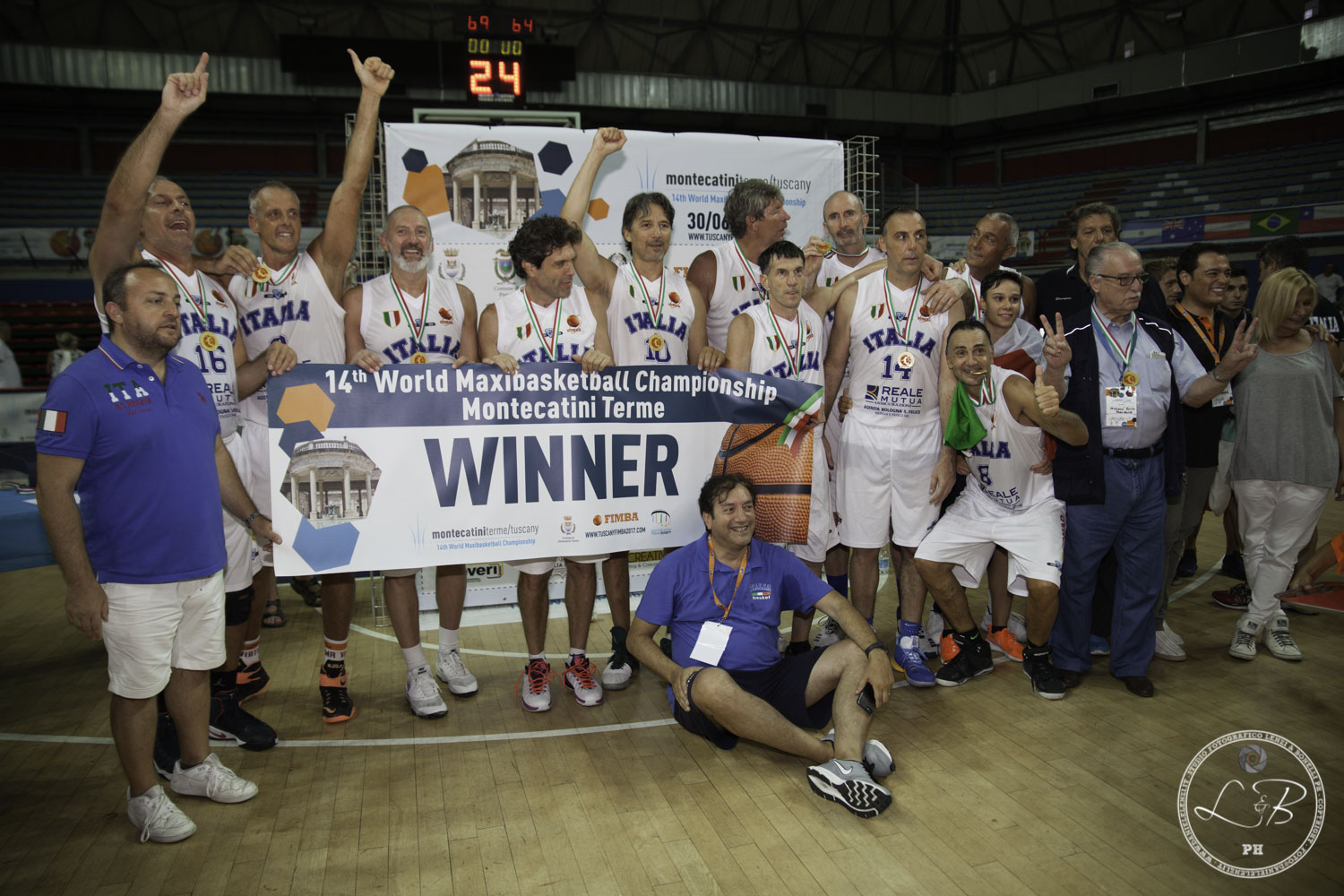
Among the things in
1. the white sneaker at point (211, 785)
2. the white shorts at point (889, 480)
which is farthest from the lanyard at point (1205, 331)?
the white sneaker at point (211, 785)

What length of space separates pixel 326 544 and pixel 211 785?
1071 mm

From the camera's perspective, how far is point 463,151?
5.99 m

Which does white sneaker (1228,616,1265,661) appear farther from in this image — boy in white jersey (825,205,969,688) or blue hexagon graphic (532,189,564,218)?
blue hexagon graphic (532,189,564,218)

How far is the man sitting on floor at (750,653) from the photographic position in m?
3.50

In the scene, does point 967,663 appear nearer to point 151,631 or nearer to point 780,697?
point 780,697

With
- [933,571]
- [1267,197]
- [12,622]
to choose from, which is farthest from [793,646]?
[1267,197]

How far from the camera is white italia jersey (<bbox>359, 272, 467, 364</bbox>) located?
4.31m

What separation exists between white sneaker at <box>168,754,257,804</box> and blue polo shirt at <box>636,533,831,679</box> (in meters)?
1.74

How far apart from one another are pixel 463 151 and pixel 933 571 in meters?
4.19

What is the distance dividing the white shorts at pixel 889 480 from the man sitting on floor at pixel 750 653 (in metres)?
0.86

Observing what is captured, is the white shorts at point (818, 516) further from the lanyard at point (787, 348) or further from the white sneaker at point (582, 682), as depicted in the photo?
the white sneaker at point (582, 682)

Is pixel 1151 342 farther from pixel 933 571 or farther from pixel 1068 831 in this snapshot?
pixel 1068 831

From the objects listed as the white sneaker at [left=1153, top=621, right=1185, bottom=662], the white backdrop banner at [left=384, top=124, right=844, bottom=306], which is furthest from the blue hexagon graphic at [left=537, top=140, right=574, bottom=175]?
the white sneaker at [left=1153, top=621, right=1185, bottom=662]

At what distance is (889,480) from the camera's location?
460 centimetres
